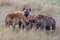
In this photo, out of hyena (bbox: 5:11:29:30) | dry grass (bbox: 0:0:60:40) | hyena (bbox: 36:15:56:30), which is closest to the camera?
dry grass (bbox: 0:0:60:40)

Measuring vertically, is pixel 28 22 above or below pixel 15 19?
below

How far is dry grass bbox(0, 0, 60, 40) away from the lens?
7.43 m

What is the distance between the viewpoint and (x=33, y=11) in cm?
1159

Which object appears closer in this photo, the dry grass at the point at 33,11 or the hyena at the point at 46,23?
the dry grass at the point at 33,11

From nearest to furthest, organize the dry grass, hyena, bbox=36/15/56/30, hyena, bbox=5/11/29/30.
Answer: the dry grass → hyena, bbox=5/11/29/30 → hyena, bbox=36/15/56/30

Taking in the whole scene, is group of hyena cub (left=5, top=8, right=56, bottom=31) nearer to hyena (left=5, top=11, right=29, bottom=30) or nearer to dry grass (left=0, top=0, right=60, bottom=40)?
hyena (left=5, top=11, right=29, bottom=30)

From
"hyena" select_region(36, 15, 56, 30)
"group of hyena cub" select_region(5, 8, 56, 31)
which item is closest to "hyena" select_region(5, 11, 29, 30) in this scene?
"group of hyena cub" select_region(5, 8, 56, 31)

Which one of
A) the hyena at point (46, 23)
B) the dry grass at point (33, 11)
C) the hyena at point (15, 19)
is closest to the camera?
the dry grass at point (33, 11)

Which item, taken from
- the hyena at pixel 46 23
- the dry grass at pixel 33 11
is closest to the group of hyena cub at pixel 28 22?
the hyena at pixel 46 23

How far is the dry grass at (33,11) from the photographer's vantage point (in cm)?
743

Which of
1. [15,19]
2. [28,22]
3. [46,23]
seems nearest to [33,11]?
[46,23]

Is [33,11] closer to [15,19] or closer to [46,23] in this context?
[46,23]

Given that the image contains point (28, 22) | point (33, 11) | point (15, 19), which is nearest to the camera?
point (15, 19)

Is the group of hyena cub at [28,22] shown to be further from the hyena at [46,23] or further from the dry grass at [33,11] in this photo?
the dry grass at [33,11]
